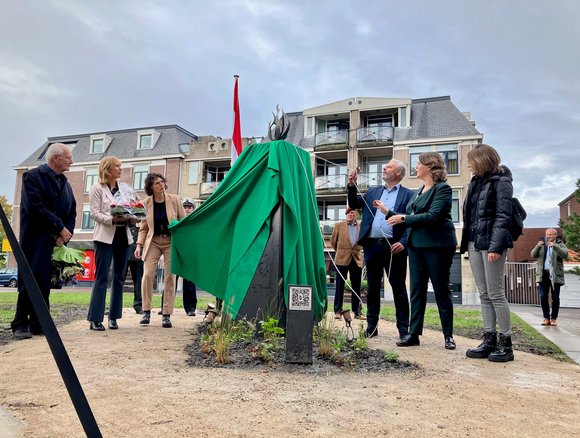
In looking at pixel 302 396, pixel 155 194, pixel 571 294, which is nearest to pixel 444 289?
pixel 302 396

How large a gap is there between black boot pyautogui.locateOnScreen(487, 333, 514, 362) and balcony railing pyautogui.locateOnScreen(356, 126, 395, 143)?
26.8 meters

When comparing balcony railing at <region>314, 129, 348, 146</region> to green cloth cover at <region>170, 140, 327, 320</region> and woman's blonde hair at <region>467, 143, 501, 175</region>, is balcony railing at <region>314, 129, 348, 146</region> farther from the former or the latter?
woman's blonde hair at <region>467, 143, 501, 175</region>

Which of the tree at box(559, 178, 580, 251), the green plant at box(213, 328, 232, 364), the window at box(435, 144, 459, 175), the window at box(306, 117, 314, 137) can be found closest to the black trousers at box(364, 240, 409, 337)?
the green plant at box(213, 328, 232, 364)

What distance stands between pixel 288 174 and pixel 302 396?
100 inches

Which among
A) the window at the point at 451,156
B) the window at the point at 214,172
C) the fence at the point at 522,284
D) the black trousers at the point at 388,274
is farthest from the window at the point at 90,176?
the black trousers at the point at 388,274

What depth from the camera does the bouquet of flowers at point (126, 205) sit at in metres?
5.34

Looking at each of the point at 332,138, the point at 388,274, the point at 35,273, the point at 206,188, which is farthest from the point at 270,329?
the point at 206,188

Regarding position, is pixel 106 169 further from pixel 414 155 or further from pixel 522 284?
pixel 414 155

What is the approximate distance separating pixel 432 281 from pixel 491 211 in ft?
3.05

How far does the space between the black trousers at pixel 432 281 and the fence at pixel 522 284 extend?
19.0 m

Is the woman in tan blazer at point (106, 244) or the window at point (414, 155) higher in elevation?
the window at point (414, 155)

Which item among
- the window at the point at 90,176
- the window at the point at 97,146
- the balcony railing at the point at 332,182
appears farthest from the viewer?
the window at the point at 97,146

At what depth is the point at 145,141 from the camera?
125ft

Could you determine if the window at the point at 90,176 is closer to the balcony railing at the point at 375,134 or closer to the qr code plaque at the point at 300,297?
the balcony railing at the point at 375,134
